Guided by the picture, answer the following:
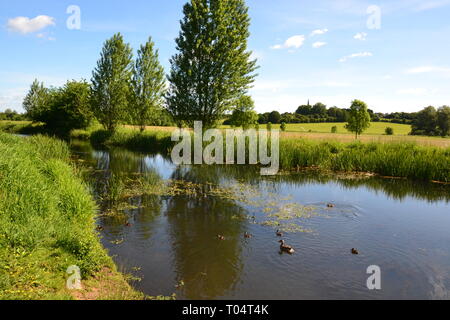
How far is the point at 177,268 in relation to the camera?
22.8 feet

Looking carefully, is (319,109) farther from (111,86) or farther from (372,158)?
(372,158)

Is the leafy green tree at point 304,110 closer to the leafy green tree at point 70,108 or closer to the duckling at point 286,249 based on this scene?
the leafy green tree at point 70,108

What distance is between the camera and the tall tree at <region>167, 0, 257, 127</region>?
27.2 metres

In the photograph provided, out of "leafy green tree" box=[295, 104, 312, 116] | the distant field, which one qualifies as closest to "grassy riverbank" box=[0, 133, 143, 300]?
the distant field

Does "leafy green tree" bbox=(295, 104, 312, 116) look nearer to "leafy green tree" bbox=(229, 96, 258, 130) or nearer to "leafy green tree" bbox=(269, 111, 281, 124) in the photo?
"leafy green tree" bbox=(269, 111, 281, 124)

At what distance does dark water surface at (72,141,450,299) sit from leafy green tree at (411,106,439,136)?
53618 millimetres

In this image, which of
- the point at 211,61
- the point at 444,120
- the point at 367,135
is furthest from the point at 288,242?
the point at 444,120

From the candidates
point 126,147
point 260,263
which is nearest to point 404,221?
point 260,263

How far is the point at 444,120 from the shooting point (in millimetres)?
60062

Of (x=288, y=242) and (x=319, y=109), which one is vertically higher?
(x=319, y=109)

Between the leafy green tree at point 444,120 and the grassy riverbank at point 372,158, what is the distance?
47384 mm

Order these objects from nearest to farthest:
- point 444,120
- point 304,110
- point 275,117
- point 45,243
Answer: point 45,243
point 444,120
point 275,117
point 304,110

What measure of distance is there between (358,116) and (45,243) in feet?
130
